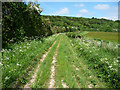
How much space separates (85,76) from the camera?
5.82m

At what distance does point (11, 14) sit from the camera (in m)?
10.0

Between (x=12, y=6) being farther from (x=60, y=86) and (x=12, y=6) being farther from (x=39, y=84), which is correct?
(x=60, y=86)

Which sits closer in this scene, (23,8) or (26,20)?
(23,8)

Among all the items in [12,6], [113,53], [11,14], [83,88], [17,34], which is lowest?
[83,88]

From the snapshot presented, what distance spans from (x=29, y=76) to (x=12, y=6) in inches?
332

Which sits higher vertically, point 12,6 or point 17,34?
point 12,6

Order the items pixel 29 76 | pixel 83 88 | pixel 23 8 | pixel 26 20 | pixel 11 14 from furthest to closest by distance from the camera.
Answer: pixel 26 20 → pixel 23 8 → pixel 11 14 → pixel 29 76 → pixel 83 88

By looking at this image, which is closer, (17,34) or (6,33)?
(6,33)

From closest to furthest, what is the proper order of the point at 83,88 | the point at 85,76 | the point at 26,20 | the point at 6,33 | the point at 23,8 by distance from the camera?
the point at 83,88, the point at 85,76, the point at 6,33, the point at 23,8, the point at 26,20

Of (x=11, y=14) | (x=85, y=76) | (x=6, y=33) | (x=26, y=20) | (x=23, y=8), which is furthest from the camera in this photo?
(x=26, y=20)

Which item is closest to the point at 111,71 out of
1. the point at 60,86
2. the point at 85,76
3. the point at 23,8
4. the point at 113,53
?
the point at 85,76

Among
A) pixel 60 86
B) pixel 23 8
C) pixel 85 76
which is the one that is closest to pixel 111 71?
pixel 85 76

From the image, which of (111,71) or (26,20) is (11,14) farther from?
(111,71)

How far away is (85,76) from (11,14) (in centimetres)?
981
